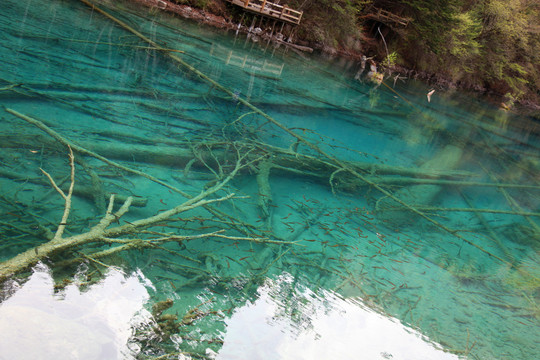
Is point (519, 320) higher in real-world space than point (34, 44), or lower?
lower

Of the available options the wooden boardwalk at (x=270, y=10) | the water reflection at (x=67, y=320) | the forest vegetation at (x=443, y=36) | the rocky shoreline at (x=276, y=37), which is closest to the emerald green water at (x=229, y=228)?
the water reflection at (x=67, y=320)

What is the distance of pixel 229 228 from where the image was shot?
392 centimetres

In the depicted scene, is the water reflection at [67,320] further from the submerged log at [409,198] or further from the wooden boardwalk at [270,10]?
the wooden boardwalk at [270,10]

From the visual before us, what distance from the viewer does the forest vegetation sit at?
2202 centimetres

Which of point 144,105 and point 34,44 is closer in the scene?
point 144,105

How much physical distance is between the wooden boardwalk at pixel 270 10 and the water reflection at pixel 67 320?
16.8 m

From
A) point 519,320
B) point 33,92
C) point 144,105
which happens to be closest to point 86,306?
point 33,92

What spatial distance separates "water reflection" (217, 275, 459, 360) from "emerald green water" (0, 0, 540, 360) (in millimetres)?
14

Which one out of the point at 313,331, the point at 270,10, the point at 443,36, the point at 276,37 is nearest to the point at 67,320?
the point at 313,331

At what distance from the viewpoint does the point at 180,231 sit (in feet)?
11.7

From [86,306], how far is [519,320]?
4.49 meters

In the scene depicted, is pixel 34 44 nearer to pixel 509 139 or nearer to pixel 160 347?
pixel 160 347

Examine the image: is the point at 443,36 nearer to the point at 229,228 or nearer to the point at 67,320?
the point at 229,228

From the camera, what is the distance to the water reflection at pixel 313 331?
2.88m
